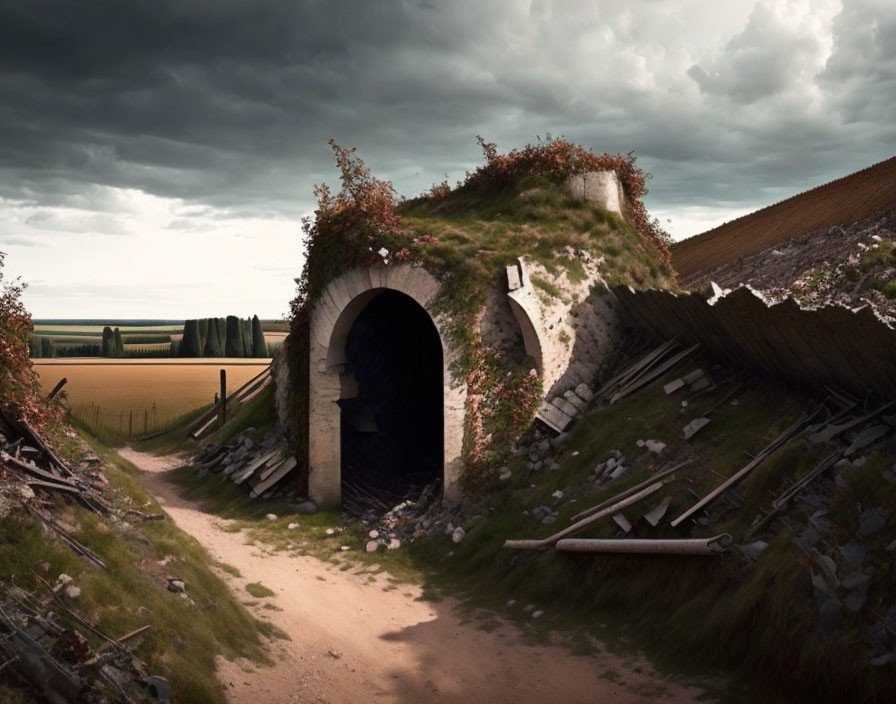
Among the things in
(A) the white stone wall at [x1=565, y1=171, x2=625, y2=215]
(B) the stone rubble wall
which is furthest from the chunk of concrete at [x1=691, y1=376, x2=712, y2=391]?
(A) the white stone wall at [x1=565, y1=171, x2=625, y2=215]

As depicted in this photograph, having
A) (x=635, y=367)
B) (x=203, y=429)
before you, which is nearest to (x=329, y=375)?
(x=635, y=367)

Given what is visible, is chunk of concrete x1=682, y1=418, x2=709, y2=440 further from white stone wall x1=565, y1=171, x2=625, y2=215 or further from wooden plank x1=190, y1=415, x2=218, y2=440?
wooden plank x1=190, y1=415, x2=218, y2=440

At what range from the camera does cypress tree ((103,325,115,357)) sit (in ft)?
168

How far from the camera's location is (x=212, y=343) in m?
47.9

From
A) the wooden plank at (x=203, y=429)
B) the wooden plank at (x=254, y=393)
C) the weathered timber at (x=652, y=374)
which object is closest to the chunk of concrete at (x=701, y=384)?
the weathered timber at (x=652, y=374)

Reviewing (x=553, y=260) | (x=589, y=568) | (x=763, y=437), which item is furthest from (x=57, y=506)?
(x=553, y=260)

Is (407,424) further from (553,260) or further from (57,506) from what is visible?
(57,506)

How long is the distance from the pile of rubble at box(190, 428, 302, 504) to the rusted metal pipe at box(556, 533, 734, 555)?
6.60 meters

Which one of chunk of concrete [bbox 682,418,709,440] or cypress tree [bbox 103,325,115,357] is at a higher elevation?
cypress tree [bbox 103,325,115,357]

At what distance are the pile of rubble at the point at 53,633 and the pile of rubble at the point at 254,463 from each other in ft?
24.5

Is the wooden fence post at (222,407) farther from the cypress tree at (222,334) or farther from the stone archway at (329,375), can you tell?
the cypress tree at (222,334)

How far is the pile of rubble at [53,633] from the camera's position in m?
6.41

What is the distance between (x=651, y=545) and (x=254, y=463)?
10.2 m

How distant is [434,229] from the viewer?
16.0 metres
